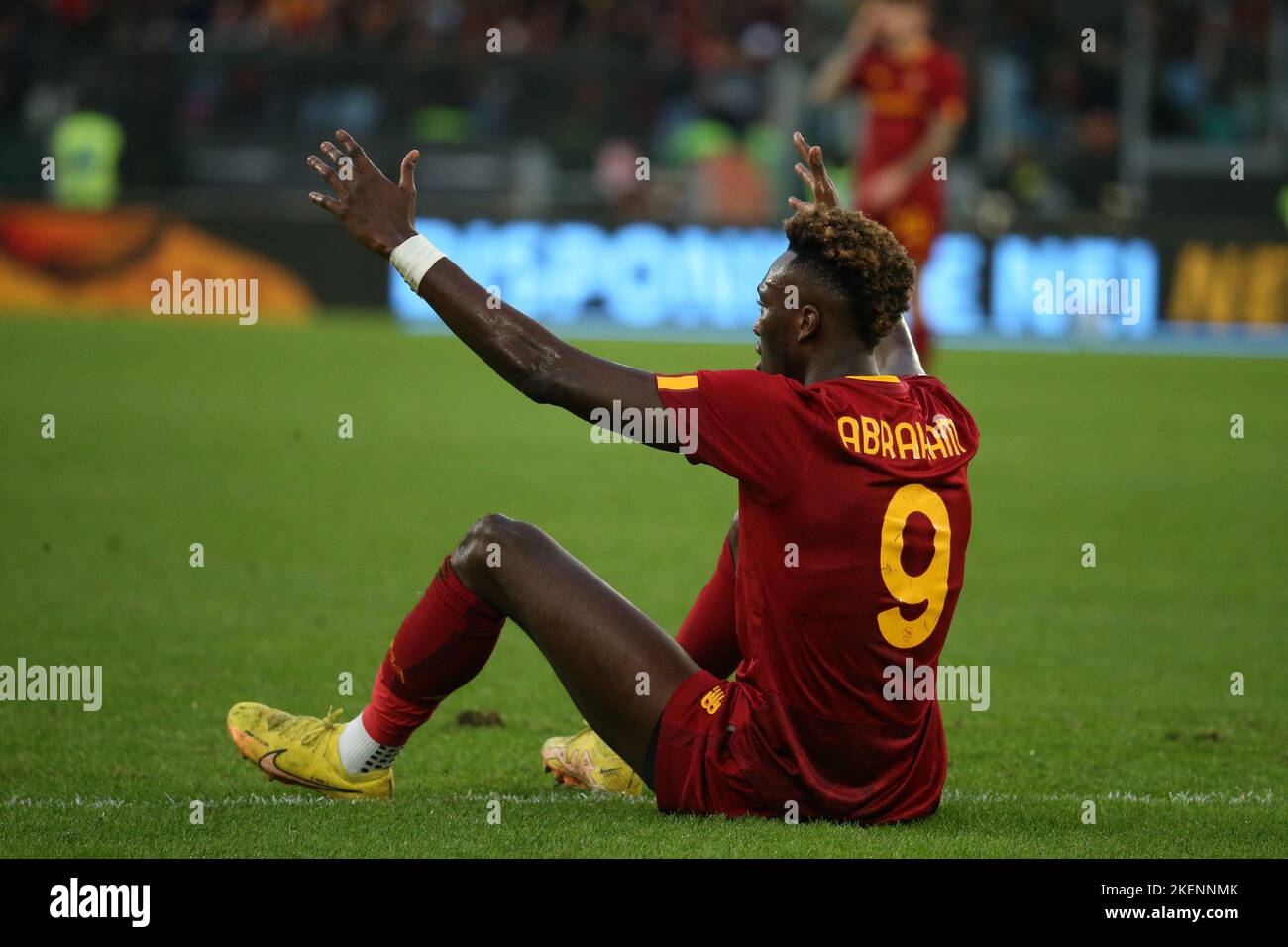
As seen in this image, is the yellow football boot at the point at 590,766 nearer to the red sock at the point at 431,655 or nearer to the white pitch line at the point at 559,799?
the white pitch line at the point at 559,799

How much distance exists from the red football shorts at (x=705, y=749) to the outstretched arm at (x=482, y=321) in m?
0.74

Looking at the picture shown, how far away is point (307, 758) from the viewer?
462 centimetres

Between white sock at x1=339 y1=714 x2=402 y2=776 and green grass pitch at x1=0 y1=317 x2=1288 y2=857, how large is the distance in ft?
0.39

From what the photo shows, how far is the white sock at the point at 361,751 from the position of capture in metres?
4.57

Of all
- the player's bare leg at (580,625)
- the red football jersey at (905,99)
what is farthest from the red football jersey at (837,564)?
the red football jersey at (905,99)

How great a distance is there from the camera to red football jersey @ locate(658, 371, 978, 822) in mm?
3934

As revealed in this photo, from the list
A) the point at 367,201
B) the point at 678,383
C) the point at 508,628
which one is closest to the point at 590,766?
the point at 678,383

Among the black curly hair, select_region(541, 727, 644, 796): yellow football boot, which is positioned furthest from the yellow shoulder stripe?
select_region(541, 727, 644, 796): yellow football boot

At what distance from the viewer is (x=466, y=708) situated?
6062 millimetres

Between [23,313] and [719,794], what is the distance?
1636 centimetres

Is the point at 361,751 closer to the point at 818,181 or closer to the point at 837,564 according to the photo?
the point at 837,564

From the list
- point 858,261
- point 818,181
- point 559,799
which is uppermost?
point 818,181

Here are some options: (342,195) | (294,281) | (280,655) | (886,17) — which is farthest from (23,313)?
(342,195)

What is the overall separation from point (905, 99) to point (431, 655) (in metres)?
10.1
